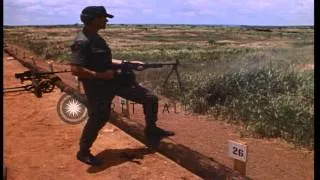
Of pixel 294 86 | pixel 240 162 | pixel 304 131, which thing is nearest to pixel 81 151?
pixel 240 162

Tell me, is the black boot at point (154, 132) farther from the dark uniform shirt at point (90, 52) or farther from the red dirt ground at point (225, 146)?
the dark uniform shirt at point (90, 52)

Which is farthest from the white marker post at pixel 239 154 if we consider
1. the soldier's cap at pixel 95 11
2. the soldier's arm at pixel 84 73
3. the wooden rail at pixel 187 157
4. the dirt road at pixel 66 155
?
the soldier's cap at pixel 95 11

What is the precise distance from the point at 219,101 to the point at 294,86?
5.93ft

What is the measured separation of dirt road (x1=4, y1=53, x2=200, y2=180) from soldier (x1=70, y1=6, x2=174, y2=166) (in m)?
0.25

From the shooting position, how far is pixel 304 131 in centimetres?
696

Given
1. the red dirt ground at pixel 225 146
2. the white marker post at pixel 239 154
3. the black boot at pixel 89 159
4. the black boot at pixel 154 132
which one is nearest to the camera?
the white marker post at pixel 239 154

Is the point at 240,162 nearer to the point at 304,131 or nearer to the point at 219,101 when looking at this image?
the point at 304,131

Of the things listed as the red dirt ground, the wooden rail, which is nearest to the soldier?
the wooden rail

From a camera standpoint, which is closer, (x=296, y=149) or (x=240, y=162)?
(x=240, y=162)

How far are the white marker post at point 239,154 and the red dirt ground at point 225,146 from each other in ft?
2.85

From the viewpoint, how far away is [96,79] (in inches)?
199

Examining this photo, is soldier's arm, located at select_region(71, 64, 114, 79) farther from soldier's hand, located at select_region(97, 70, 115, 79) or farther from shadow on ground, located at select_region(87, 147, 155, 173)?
shadow on ground, located at select_region(87, 147, 155, 173)

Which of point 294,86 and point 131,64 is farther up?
point 131,64

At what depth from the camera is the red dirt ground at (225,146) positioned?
18.1 feet
